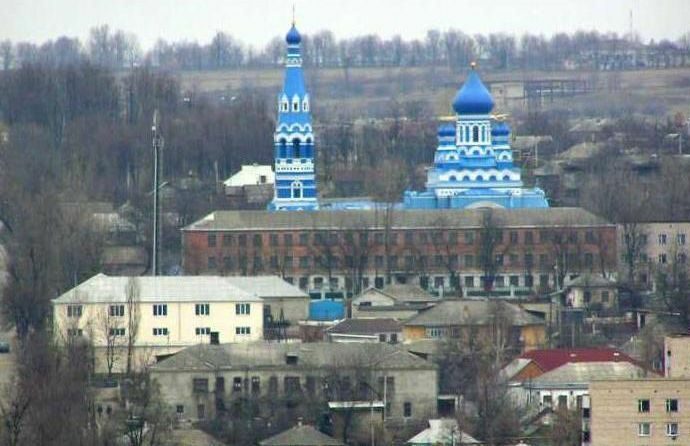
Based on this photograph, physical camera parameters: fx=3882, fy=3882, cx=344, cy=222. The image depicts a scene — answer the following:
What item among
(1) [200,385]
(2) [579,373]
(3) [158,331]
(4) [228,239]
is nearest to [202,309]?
(3) [158,331]

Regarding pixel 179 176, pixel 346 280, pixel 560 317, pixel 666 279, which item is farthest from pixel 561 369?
pixel 179 176

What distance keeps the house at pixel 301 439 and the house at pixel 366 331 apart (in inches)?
313

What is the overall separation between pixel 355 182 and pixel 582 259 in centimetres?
1605

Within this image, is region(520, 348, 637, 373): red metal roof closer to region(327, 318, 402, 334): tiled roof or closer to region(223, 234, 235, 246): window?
region(327, 318, 402, 334): tiled roof

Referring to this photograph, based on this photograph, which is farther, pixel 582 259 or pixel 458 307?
pixel 582 259

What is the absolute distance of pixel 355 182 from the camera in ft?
244

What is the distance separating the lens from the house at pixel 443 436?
122ft

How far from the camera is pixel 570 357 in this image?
42.7m

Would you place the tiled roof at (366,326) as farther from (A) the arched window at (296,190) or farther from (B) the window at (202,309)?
(A) the arched window at (296,190)

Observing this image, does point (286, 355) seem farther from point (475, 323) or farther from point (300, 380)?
point (475, 323)

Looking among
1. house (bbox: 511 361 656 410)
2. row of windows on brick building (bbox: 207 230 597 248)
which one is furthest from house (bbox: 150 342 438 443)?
row of windows on brick building (bbox: 207 230 597 248)

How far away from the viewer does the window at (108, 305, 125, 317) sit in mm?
47469

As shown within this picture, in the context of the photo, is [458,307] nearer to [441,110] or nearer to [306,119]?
[306,119]

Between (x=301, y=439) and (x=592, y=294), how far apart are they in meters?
17.5
